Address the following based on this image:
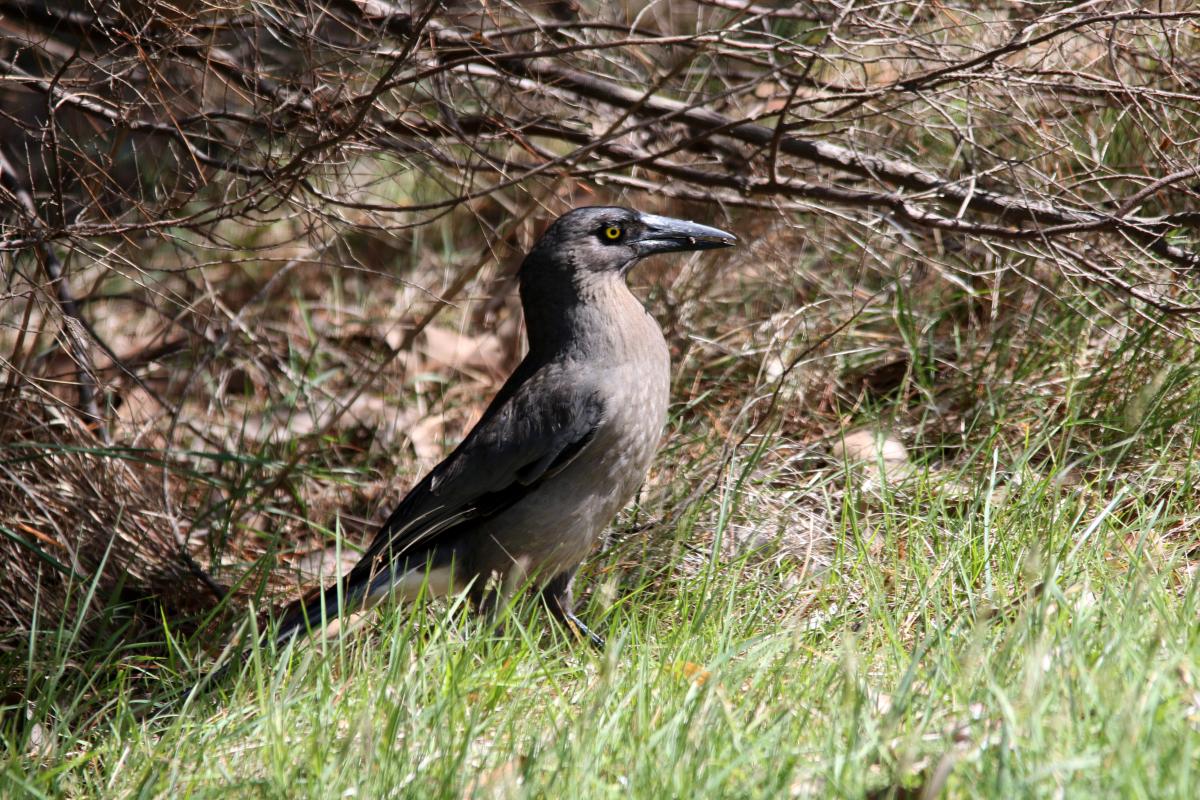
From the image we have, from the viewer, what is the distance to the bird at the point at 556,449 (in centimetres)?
397

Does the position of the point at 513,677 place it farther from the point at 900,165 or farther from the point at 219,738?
the point at 900,165

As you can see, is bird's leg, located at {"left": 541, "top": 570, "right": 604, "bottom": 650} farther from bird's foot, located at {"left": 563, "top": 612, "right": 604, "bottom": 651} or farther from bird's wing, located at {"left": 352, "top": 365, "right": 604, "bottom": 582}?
bird's wing, located at {"left": 352, "top": 365, "right": 604, "bottom": 582}

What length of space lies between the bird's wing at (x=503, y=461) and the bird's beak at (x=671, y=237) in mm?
562

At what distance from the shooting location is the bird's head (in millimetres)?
4262

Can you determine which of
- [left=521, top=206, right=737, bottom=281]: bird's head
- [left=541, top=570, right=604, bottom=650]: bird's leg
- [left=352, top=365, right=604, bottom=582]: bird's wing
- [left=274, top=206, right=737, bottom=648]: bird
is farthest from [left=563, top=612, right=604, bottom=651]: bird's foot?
[left=521, top=206, right=737, bottom=281]: bird's head

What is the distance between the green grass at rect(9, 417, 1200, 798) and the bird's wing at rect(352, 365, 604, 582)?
38 cm

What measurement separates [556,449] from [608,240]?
79cm

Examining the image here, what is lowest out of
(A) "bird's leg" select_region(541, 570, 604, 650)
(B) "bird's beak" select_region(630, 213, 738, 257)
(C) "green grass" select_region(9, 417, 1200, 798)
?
(A) "bird's leg" select_region(541, 570, 604, 650)

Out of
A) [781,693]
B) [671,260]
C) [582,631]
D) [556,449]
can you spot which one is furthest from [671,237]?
[781,693]

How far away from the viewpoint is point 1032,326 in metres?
4.66

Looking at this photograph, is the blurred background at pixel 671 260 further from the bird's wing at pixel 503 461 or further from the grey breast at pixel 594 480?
the bird's wing at pixel 503 461

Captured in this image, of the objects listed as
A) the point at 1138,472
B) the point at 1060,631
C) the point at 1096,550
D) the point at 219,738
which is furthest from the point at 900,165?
the point at 219,738

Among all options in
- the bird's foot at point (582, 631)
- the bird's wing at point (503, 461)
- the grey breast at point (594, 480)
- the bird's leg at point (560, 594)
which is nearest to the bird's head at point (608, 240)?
the grey breast at point (594, 480)

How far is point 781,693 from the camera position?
283cm
